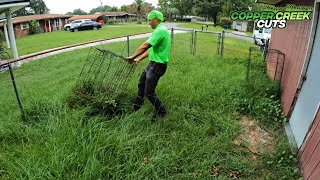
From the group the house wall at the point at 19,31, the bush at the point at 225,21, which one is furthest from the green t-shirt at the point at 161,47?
the bush at the point at 225,21

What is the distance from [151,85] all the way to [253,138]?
5.45ft

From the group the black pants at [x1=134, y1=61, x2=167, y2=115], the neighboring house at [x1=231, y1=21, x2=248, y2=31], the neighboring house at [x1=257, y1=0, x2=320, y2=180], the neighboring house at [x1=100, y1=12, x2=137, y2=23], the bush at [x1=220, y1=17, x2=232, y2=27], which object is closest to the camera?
the neighboring house at [x1=257, y1=0, x2=320, y2=180]

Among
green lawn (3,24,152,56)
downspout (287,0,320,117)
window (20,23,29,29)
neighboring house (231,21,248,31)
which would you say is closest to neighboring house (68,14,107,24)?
window (20,23,29,29)

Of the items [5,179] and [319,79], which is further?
[319,79]

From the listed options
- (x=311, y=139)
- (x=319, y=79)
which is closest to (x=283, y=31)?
(x=319, y=79)

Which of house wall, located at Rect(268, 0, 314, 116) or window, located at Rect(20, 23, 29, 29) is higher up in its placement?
house wall, located at Rect(268, 0, 314, 116)

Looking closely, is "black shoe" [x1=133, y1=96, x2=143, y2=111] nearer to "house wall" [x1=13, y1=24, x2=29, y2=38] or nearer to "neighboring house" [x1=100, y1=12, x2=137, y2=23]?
"house wall" [x1=13, y1=24, x2=29, y2=38]

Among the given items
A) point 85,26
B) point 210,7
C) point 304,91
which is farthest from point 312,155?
point 210,7

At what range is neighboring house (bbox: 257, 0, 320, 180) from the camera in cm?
289

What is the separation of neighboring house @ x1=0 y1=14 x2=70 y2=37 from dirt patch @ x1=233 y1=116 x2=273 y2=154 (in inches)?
1331

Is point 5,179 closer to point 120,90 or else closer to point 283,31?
point 120,90

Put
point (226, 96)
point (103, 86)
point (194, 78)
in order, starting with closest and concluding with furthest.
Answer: point (103, 86) → point (226, 96) → point (194, 78)

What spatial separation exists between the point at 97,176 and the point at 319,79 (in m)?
2.86

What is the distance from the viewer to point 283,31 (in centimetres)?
639
